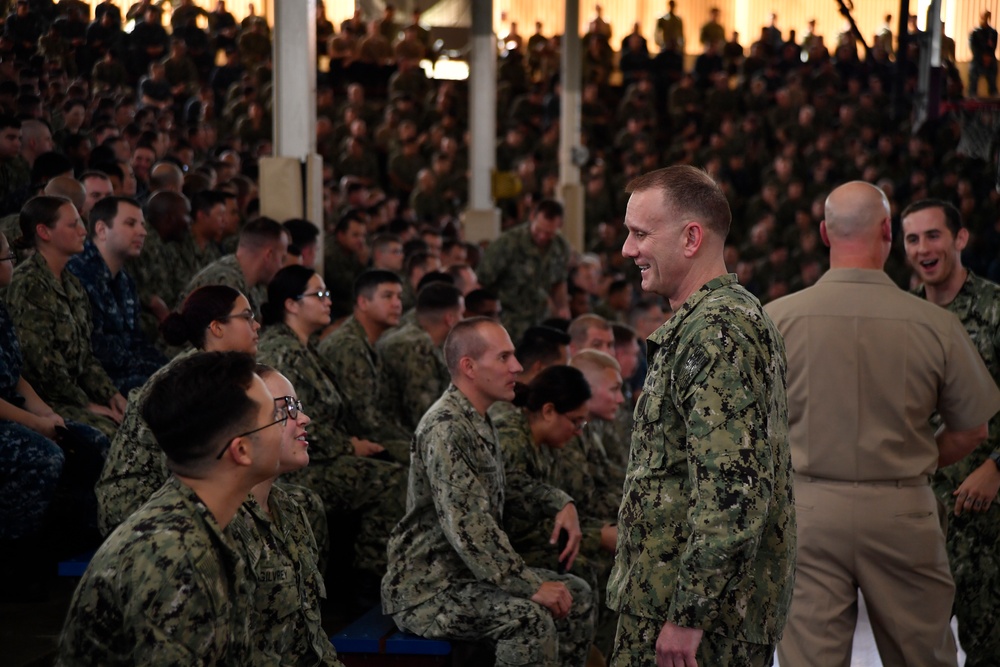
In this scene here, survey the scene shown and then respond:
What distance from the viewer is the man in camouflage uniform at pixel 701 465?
2.09 metres

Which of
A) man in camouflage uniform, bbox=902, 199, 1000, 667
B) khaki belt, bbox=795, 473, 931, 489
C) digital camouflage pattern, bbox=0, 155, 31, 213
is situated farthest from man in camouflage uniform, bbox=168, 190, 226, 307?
khaki belt, bbox=795, 473, 931, 489

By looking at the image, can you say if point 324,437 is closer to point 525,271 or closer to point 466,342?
point 466,342

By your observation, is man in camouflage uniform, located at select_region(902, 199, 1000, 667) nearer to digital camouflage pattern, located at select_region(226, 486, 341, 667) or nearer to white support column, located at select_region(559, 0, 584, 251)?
digital camouflage pattern, located at select_region(226, 486, 341, 667)

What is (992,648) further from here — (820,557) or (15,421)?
(15,421)

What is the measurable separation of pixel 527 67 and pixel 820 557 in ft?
49.8

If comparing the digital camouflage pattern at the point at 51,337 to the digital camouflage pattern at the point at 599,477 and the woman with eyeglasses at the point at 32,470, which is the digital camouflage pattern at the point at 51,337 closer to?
the woman with eyeglasses at the point at 32,470

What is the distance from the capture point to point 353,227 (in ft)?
25.9

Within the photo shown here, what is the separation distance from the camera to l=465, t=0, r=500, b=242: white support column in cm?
1070

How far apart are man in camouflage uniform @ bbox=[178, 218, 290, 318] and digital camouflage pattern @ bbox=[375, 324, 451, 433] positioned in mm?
656

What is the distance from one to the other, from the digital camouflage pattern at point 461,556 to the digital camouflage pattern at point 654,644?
120 centimetres

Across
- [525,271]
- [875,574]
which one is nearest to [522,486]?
[875,574]

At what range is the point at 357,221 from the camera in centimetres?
793

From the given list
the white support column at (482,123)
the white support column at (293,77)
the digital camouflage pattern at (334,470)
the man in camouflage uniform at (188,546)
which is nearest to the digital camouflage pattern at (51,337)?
the digital camouflage pattern at (334,470)

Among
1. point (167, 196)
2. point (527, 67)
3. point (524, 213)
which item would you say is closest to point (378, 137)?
point (524, 213)
